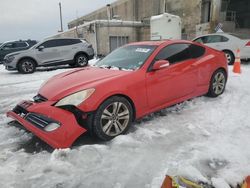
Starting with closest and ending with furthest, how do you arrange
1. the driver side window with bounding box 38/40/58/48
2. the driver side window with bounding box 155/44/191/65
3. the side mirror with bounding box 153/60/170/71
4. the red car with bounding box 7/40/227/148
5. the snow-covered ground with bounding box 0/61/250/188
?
the snow-covered ground with bounding box 0/61/250/188 < the red car with bounding box 7/40/227/148 < the side mirror with bounding box 153/60/170/71 < the driver side window with bounding box 155/44/191/65 < the driver side window with bounding box 38/40/58/48

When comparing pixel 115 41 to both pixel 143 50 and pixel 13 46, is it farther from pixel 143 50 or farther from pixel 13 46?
pixel 143 50

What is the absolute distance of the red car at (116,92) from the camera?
3.53 meters

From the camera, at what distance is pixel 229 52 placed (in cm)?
1175

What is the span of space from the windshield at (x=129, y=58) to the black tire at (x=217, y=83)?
73.5 inches

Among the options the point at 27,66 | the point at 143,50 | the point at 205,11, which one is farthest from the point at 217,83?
the point at 205,11

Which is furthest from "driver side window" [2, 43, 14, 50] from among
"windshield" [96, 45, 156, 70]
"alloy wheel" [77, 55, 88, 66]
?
"windshield" [96, 45, 156, 70]

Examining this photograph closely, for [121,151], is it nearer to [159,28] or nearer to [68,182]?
[68,182]

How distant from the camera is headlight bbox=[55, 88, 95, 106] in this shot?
3587 millimetres

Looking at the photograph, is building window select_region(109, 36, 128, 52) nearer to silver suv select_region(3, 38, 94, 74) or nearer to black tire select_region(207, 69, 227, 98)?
silver suv select_region(3, 38, 94, 74)

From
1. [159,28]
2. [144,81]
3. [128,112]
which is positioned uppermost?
[159,28]

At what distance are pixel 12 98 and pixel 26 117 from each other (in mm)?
3510

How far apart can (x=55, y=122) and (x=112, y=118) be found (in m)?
0.84

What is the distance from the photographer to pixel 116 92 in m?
3.83

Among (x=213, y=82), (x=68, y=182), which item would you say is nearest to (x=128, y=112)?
(x=68, y=182)
